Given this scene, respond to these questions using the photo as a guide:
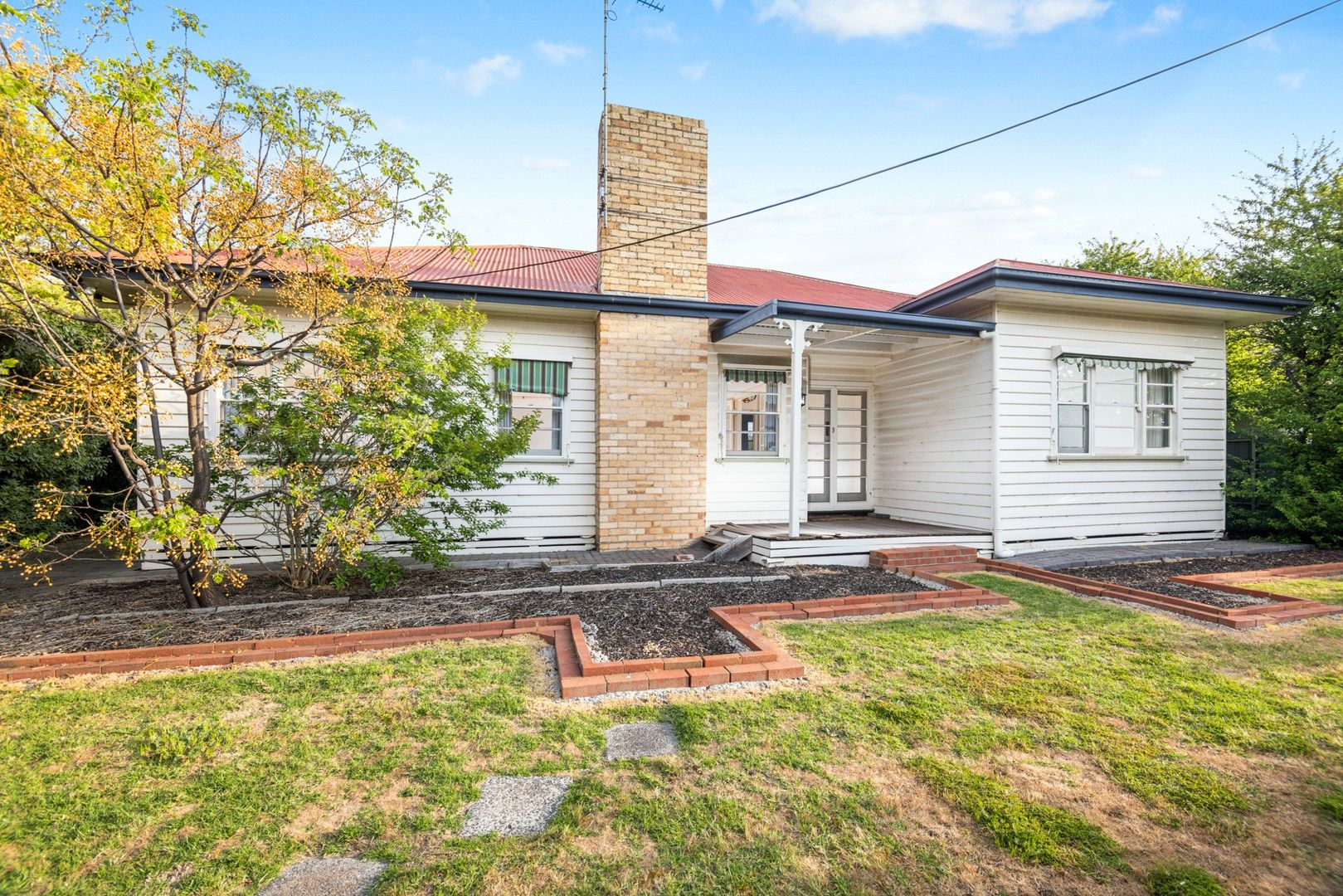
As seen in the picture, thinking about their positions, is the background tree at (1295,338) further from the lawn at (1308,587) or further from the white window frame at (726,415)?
the white window frame at (726,415)

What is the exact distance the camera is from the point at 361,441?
6.52 meters

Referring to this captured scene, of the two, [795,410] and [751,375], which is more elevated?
[751,375]

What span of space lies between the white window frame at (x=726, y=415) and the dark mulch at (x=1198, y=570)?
13.4ft

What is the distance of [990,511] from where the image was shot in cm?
803

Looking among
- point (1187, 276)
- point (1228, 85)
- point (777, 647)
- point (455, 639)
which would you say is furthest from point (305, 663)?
point (1187, 276)

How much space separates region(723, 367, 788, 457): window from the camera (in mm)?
9117

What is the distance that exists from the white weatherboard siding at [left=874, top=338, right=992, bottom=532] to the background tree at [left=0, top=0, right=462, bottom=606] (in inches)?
278

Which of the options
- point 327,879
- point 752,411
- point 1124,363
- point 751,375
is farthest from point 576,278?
point 327,879

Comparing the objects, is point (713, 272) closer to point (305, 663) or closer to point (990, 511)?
point (990, 511)

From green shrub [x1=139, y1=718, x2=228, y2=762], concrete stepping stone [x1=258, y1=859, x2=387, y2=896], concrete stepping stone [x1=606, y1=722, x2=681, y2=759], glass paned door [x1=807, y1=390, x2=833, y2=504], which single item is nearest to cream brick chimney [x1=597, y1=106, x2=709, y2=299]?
glass paned door [x1=807, y1=390, x2=833, y2=504]

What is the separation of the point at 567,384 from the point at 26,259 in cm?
518

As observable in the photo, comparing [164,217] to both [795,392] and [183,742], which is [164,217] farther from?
[795,392]

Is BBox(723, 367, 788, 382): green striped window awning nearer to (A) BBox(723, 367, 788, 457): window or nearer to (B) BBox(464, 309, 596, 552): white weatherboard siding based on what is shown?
(A) BBox(723, 367, 788, 457): window

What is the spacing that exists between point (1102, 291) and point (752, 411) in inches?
194
